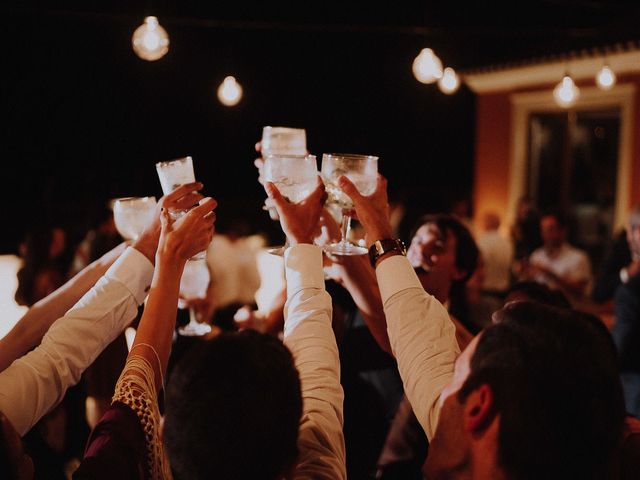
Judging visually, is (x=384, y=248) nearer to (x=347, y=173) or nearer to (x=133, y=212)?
(x=347, y=173)

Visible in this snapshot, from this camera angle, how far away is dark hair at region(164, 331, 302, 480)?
1106 millimetres

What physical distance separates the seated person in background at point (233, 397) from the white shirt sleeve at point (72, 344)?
0.13 meters

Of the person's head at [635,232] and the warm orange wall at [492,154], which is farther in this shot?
the warm orange wall at [492,154]

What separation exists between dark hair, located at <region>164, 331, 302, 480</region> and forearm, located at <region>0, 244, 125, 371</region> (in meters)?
0.84

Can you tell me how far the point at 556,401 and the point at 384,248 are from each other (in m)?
0.61

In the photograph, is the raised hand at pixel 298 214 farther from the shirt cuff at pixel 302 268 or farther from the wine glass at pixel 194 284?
the wine glass at pixel 194 284

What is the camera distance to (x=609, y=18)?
33.1 ft

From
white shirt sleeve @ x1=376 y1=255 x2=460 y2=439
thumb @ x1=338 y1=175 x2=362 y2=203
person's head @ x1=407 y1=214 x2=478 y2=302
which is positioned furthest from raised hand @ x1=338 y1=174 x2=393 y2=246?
person's head @ x1=407 y1=214 x2=478 y2=302

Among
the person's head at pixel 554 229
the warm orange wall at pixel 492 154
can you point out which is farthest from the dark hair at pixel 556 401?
the warm orange wall at pixel 492 154

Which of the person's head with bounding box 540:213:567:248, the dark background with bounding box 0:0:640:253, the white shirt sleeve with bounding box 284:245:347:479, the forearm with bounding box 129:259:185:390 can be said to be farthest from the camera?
the dark background with bounding box 0:0:640:253

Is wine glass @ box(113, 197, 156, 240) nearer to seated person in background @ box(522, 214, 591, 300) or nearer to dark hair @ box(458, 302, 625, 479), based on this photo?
dark hair @ box(458, 302, 625, 479)

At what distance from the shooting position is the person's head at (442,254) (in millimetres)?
2572

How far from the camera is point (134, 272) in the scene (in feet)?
5.35

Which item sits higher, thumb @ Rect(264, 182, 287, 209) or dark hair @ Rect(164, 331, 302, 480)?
thumb @ Rect(264, 182, 287, 209)
